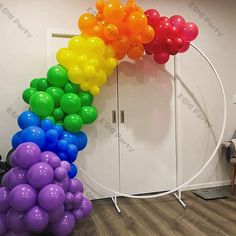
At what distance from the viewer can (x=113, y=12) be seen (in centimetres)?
237

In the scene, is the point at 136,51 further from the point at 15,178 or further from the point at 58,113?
the point at 15,178

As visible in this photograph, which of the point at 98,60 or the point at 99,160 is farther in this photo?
the point at 99,160

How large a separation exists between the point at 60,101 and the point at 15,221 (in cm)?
111

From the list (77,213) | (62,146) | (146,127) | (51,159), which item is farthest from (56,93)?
(146,127)

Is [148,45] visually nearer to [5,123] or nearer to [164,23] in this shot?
[164,23]

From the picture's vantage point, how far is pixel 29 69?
2887 millimetres

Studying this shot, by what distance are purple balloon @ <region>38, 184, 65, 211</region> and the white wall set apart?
1153 millimetres

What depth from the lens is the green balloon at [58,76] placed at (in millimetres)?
2422

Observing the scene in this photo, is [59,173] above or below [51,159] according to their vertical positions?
below

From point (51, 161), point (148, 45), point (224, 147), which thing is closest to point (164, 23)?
point (148, 45)

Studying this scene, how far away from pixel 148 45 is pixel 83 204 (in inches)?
72.2

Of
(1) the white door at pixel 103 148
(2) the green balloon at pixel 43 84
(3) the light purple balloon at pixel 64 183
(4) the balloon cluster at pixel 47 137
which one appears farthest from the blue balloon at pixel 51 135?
(1) the white door at pixel 103 148

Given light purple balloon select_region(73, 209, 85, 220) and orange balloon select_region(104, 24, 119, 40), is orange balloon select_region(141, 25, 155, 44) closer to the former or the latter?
orange balloon select_region(104, 24, 119, 40)

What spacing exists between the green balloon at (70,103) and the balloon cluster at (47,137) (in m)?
Result: 0.18
